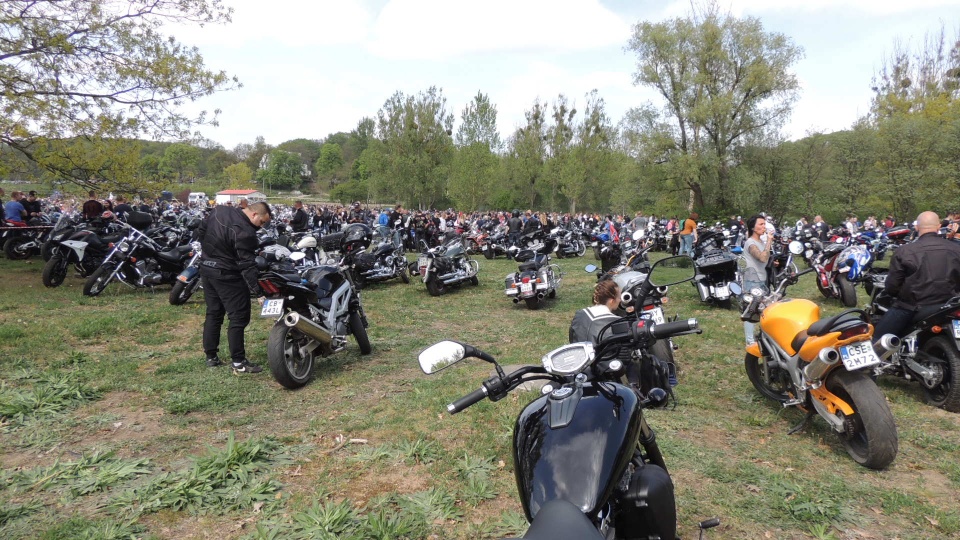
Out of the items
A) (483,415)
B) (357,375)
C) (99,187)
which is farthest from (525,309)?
(99,187)

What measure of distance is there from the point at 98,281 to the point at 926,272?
10840 millimetres

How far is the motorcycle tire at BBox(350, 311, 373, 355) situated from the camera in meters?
5.76

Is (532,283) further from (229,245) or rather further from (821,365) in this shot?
(821,365)

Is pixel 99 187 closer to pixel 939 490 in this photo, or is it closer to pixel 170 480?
pixel 170 480

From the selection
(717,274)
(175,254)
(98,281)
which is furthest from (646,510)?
(98,281)

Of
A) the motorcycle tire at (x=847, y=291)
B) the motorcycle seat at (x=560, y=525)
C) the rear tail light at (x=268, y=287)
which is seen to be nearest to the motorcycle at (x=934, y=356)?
the motorcycle seat at (x=560, y=525)

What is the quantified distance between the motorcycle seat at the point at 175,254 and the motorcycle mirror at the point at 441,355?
8595 mm

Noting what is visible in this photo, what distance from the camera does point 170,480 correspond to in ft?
10.3

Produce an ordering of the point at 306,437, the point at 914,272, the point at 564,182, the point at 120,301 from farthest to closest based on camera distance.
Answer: the point at 564,182 < the point at 120,301 < the point at 914,272 < the point at 306,437

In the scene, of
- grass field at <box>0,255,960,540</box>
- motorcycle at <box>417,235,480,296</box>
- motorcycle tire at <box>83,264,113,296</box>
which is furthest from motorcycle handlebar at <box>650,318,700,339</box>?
motorcycle tire at <box>83,264,113,296</box>

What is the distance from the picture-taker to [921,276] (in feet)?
13.6

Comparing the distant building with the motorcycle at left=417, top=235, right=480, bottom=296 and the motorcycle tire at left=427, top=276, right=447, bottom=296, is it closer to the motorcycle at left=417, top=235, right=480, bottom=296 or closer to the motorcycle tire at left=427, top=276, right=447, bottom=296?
the motorcycle at left=417, top=235, right=480, bottom=296

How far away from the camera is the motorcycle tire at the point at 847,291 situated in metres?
8.20

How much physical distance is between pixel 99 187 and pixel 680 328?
40.4 feet
